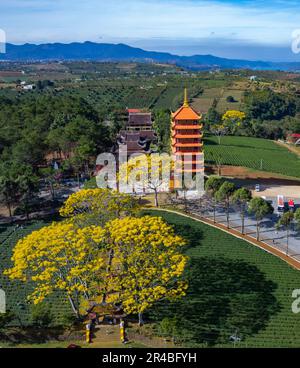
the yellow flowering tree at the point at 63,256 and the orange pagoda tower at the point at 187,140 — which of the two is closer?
the yellow flowering tree at the point at 63,256

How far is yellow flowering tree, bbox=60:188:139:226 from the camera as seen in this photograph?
1196 inches

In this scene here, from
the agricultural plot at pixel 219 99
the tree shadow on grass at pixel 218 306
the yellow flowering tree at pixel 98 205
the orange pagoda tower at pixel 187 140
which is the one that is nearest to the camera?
the tree shadow on grass at pixel 218 306

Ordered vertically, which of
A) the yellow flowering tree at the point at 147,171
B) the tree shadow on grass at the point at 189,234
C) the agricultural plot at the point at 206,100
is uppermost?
the agricultural plot at the point at 206,100

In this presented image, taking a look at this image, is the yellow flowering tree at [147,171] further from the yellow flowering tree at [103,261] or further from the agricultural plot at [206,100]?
the agricultural plot at [206,100]

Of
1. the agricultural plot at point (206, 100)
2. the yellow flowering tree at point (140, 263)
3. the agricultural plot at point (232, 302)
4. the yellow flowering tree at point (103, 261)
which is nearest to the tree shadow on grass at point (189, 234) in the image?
the agricultural plot at point (232, 302)

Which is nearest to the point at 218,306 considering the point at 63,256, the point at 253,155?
the point at 63,256

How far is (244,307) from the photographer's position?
89.2 ft

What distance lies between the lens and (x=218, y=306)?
27.3 metres

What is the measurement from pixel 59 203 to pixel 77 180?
28.0ft

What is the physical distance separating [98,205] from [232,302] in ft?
37.1

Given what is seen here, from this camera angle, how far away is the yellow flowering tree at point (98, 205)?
3038 centimetres

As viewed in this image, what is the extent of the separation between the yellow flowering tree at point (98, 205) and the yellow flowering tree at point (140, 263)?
4.66 m
